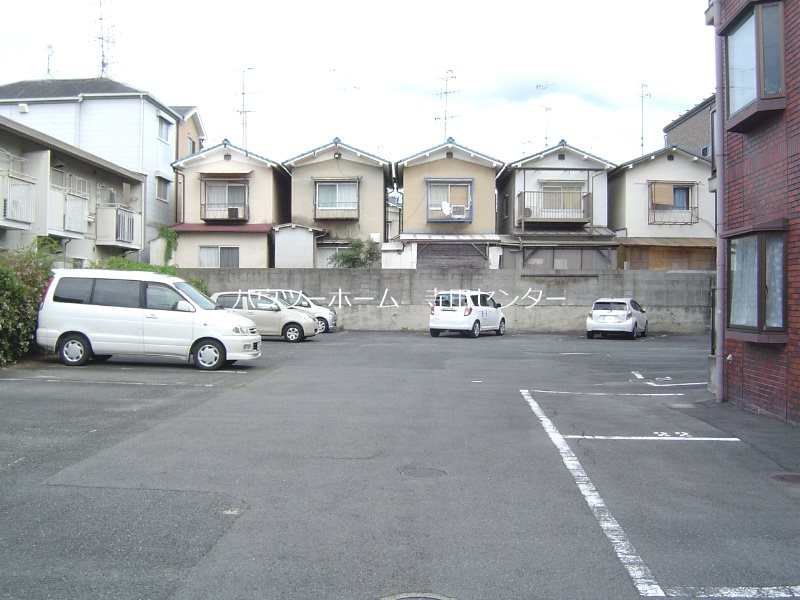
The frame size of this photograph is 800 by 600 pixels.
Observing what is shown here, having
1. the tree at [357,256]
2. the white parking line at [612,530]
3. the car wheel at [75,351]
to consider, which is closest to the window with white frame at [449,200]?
the tree at [357,256]

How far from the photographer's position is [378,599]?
158 inches

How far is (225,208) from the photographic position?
1352 inches

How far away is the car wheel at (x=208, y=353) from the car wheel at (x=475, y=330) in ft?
Result: 43.6

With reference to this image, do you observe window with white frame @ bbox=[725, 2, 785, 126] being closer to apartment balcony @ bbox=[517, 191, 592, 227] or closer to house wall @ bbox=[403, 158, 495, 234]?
apartment balcony @ bbox=[517, 191, 592, 227]

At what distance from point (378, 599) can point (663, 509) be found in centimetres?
277

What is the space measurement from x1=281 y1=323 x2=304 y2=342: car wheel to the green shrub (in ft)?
26.9

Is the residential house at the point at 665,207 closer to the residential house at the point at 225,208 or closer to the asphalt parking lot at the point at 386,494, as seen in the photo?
the residential house at the point at 225,208

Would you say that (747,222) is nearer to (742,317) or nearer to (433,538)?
(742,317)

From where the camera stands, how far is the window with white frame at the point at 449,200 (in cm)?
3469

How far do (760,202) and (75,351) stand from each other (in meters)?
12.1

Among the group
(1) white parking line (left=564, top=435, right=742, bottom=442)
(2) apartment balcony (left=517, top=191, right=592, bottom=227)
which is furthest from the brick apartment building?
(2) apartment balcony (left=517, top=191, right=592, bottom=227)

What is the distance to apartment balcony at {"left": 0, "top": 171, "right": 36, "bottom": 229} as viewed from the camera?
20078 millimetres

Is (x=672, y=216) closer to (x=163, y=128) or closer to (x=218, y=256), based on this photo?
(x=218, y=256)

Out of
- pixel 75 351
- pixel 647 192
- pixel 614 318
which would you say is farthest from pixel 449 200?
pixel 75 351
